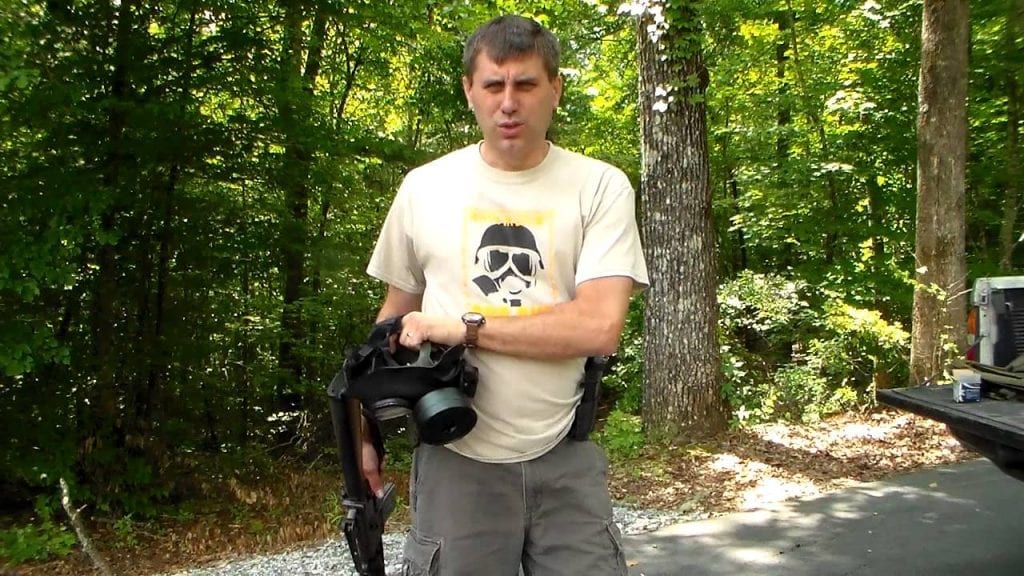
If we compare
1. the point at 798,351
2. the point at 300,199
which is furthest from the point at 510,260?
the point at 798,351

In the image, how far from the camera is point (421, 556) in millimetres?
1905

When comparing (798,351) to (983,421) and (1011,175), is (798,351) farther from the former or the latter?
(983,421)

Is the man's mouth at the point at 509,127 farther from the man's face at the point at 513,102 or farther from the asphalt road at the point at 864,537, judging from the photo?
the asphalt road at the point at 864,537

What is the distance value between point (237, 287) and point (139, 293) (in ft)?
3.61

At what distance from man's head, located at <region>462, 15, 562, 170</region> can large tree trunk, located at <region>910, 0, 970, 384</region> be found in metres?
6.51

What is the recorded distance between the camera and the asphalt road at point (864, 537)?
3.91 meters

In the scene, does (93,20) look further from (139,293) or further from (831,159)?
(831,159)

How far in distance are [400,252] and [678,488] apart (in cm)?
399

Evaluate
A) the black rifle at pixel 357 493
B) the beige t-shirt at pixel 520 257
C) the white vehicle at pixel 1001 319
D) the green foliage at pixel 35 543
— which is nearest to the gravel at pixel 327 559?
the green foliage at pixel 35 543

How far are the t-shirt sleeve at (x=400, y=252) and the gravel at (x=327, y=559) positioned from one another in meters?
2.54

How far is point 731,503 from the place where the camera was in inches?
200

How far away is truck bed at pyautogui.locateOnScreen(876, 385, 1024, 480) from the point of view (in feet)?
11.2

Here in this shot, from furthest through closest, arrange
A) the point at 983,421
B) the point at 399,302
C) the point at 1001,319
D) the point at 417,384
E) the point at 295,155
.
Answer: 1. the point at 295,155
2. the point at 1001,319
3. the point at 983,421
4. the point at 399,302
5. the point at 417,384

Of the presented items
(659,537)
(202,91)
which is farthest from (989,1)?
(202,91)
